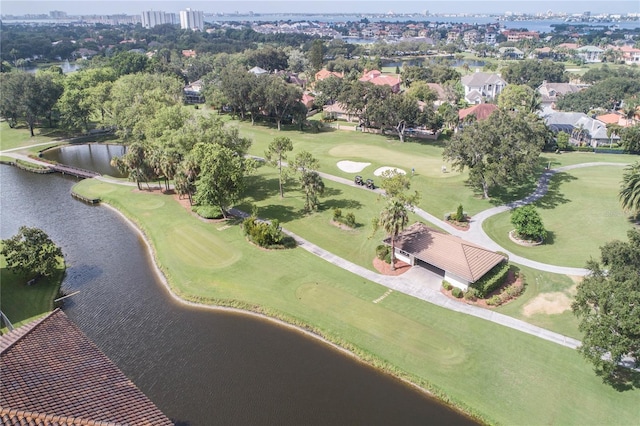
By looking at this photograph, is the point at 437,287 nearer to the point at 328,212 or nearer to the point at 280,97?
the point at 328,212

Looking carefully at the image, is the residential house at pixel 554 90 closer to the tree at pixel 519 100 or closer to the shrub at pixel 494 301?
the tree at pixel 519 100

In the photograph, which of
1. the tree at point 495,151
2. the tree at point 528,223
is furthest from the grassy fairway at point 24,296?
the tree at point 495,151

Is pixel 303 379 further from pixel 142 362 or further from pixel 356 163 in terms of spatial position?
pixel 356 163

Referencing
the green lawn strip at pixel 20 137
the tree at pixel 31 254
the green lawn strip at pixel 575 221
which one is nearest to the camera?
the tree at pixel 31 254

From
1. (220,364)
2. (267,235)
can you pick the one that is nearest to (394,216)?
(267,235)

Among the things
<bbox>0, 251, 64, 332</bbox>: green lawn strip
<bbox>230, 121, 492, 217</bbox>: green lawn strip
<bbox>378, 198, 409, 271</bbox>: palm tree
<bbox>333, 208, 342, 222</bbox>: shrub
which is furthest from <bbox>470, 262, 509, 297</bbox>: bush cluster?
<bbox>0, 251, 64, 332</bbox>: green lawn strip

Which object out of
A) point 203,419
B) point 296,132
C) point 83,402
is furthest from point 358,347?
point 296,132
